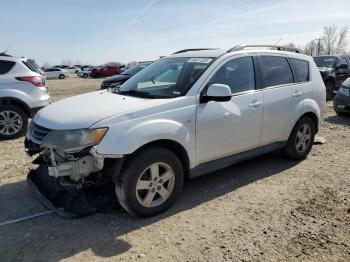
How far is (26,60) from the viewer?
7992 mm

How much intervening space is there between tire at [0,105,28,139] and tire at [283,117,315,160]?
17.9 ft

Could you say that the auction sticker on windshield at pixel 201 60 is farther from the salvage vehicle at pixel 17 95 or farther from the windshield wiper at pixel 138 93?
the salvage vehicle at pixel 17 95

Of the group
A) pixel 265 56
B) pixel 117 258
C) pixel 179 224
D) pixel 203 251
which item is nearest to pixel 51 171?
pixel 117 258

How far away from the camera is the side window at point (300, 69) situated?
554 centimetres

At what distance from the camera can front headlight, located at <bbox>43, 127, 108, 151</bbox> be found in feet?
11.4

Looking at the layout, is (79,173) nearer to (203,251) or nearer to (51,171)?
(51,171)

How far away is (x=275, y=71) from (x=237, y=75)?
862mm

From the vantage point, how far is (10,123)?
7.57 metres

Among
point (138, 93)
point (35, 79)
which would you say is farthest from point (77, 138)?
point (35, 79)

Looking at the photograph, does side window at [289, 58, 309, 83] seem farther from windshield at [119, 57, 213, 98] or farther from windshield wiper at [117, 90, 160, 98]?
windshield wiper at [117, 90, 160, 98]

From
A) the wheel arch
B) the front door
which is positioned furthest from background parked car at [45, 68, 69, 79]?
the wheel arch

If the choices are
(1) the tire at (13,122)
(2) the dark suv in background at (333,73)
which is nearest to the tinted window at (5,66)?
(1) the tire at (13,122)

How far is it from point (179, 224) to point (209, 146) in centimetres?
102

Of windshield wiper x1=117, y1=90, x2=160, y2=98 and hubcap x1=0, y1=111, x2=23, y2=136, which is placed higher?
windshield wiper x1=117, y1=90, x2=160, y2=98
